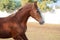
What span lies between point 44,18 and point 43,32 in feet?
0.46

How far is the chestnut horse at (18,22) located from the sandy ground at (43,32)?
63 cm

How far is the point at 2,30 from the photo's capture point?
0.66 meters

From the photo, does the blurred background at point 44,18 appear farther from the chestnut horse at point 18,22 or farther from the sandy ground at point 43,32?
the chestnut horse at point 18,22

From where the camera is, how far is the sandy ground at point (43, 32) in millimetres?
1306

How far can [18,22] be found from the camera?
68 centimetres

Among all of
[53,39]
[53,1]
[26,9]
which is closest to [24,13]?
[26,9]

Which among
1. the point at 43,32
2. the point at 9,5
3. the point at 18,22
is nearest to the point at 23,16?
the point at 18,22

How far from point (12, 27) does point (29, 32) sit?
71cm

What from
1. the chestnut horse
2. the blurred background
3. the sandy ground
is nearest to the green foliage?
the blurred background

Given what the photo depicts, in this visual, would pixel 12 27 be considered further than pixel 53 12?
No

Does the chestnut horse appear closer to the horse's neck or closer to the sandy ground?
the horse's neck

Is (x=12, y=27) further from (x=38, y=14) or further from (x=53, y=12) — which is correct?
(x=53, y=12)

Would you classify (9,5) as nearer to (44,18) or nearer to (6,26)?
(44,18)

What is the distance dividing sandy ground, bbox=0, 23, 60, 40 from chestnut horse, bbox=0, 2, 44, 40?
628 mm
